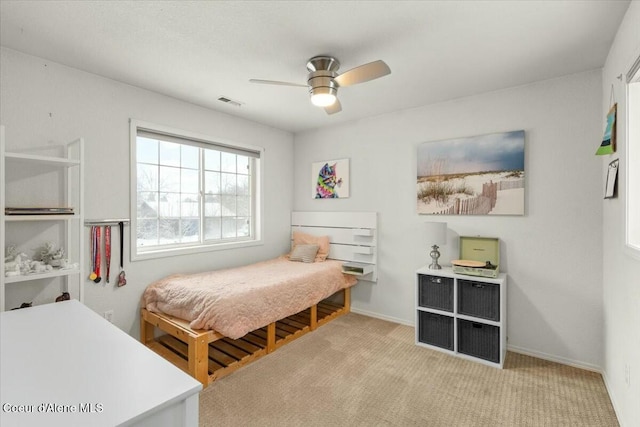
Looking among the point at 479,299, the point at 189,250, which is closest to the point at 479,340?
the point at 479,299

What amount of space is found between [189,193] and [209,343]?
1696 millimetres

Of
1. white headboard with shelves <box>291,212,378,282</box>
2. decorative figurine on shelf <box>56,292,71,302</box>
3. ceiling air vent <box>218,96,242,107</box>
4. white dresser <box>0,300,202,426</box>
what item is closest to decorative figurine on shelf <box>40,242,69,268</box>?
decorative figurine on shelf <box>56,292,71,302</box>

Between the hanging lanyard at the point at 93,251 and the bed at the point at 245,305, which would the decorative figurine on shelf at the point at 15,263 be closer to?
the hanging lanyard at the point at 93,251

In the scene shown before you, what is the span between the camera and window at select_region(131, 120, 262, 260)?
3.05 m

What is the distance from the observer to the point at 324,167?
4191mm

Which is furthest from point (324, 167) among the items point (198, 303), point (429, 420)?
point (429, 420)

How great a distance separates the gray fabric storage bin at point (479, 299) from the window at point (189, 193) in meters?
2.52

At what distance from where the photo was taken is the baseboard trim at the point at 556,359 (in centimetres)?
252

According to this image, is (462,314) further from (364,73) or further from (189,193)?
(189,193)

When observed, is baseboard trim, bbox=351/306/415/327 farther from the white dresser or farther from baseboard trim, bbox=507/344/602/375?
the white dresser

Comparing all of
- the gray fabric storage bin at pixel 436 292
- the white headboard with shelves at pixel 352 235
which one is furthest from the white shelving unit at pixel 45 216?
the gray fabric storage bin at pixel 436 292

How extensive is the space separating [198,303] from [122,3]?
203cm

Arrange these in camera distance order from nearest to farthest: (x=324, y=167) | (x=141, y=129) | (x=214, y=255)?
1. (x=141, y=129)
2. (x=214, y=255)
3. (x=324, y=167)

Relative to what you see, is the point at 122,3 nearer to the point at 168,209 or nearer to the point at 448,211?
the point at 168,209
